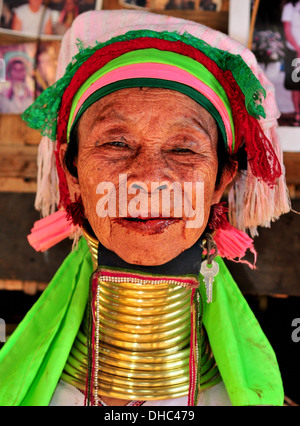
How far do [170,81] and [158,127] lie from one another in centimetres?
14

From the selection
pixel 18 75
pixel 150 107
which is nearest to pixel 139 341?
pixel 150 107

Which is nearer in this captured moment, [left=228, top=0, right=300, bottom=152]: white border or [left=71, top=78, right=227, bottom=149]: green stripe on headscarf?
[left=71, top=78, right=227, bottom=149]: green stripe on headscarf

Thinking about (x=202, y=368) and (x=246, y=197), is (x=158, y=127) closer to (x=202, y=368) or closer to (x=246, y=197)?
(x=246, y=197)

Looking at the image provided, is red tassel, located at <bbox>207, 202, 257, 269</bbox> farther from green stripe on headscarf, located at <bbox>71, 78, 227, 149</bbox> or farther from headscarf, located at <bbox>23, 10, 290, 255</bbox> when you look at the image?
green stripe on headscarf, located at <bbox>71, 78, 227, 149</bbox>

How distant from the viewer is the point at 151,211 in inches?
47.6

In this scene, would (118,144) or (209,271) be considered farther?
(209,271)

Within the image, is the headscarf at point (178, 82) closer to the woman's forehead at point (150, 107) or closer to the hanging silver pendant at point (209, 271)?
the woman's forehead at point (150, 107)

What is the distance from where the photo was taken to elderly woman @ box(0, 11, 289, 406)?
50.0 inches

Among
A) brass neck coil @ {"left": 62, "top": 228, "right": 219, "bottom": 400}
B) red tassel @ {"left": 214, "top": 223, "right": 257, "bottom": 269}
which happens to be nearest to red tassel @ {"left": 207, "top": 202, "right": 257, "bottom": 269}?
red tassel @ {"left": 214, "top": 223, "right": 257, "bottom": 269}

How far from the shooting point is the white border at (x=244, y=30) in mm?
1897

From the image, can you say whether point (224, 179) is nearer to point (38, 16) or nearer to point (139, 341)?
point (139, 341)

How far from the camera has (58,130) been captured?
152 centimetres

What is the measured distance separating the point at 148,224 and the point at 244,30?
108 cm

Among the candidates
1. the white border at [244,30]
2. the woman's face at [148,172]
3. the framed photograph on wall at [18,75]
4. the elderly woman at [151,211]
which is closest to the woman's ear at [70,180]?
the elderly woman at [151,211]
